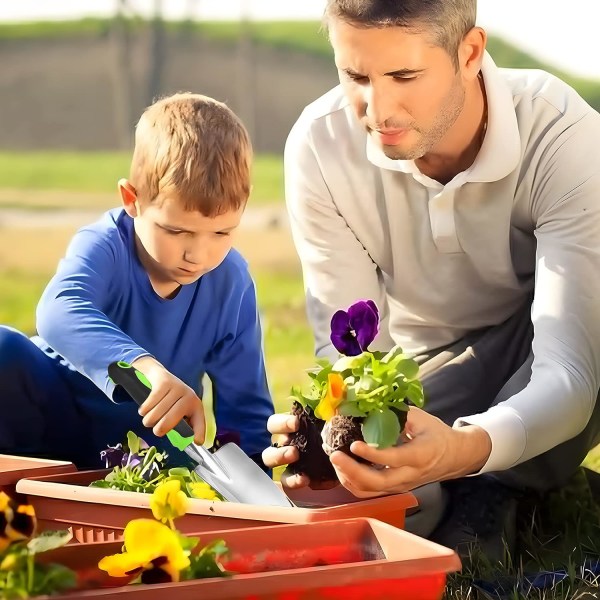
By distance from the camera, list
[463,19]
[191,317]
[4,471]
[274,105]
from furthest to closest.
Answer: [274,105]
[191,317]
[463,19]
[4,471]

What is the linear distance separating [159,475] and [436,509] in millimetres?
630

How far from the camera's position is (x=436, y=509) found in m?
2.26

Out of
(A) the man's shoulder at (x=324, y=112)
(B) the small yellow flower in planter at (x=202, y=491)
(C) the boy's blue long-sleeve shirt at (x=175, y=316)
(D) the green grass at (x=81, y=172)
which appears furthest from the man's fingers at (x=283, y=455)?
(D) the green grass at (x=81, y=172)

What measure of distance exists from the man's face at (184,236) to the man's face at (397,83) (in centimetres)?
34

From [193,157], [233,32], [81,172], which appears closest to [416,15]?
[193,157]

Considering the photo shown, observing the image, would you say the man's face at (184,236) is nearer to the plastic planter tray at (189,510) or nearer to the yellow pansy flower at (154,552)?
the plastic planter tray at (189,510)

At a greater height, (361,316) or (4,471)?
(361,316)

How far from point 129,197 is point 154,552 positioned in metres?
1.12

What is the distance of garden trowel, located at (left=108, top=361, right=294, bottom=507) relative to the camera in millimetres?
1875

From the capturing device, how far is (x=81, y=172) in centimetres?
1241

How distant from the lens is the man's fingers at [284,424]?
182 cm

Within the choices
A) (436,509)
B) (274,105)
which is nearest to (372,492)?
(436,509)

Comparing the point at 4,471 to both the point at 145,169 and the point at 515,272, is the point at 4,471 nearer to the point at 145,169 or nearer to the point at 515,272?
the point at 145,169

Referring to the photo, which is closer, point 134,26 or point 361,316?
point 361,316
